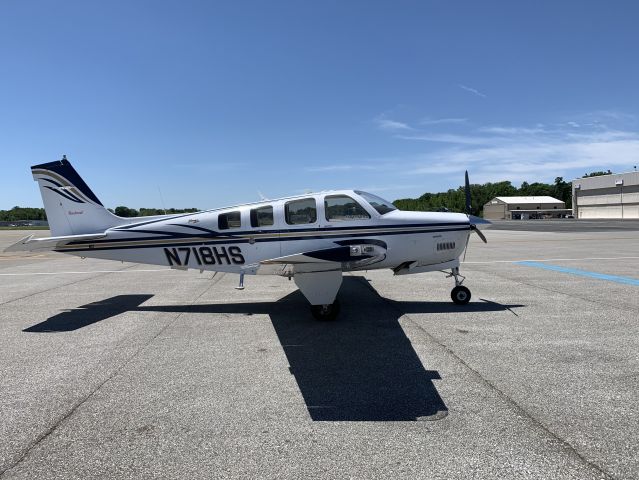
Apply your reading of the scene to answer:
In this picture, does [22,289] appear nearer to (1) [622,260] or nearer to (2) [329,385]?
(2) [329,385]

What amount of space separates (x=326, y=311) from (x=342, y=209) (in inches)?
83.3

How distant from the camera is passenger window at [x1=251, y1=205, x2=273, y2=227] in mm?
8453

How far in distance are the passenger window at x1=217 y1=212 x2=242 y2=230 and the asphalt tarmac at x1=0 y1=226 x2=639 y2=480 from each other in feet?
6.20

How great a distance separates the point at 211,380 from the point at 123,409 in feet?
3.38

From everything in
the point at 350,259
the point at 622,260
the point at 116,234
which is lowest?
the point at 622,260

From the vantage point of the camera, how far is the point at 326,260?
7.03m

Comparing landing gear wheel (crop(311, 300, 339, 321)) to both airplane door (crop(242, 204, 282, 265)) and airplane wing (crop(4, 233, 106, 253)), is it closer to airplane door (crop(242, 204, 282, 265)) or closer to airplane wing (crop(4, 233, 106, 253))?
airplane door (crop(242, 204, 282, 265))

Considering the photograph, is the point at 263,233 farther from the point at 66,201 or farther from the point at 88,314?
the point at 66,201

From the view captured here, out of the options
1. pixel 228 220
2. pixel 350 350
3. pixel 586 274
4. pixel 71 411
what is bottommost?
pixel 586 274

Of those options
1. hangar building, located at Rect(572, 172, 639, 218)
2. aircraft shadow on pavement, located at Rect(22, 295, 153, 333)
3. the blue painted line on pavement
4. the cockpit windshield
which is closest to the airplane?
the cockpit windshield

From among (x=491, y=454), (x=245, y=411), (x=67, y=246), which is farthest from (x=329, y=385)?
(x=67, y=246)

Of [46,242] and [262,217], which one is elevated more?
[262,217]

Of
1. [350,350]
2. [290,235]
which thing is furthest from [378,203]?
[350,350]

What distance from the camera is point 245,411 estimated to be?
164 inches
